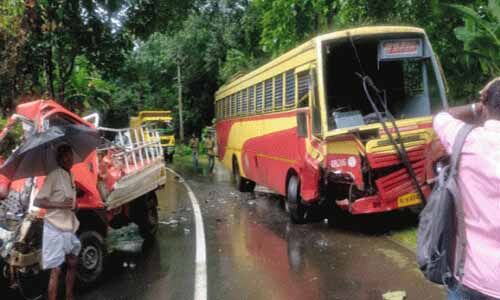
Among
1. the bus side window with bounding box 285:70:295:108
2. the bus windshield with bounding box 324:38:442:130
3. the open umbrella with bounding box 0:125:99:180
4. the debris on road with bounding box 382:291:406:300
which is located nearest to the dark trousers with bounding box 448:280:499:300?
the debris on road with bounding box 382:291:406:300

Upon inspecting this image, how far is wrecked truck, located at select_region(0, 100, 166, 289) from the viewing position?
604 centimetres

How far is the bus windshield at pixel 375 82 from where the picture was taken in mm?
9578

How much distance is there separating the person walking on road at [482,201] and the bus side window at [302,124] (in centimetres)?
682

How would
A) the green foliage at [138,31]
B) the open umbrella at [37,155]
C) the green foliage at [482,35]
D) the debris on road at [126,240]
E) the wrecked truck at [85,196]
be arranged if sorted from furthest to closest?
the green foliage at [138,31]
the green foliage at [482,35]
the debris on road at [126,240]
the wrecked truck at [85,196]
the open umbrella at [37,155]

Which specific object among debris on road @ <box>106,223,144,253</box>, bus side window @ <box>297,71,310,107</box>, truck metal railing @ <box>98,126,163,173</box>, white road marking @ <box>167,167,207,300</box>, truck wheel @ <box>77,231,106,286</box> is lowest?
debris on road @ <box>106,223,144,253</box>

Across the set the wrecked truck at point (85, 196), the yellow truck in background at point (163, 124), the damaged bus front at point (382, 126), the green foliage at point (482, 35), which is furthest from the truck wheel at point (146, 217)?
the yellow truck in background at point (163, 124)

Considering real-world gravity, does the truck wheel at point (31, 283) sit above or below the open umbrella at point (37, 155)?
below

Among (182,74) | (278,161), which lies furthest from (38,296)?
(182,74)

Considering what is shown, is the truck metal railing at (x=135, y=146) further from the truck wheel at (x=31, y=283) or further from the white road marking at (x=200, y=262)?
the truck wheel at (x=31, y=283)

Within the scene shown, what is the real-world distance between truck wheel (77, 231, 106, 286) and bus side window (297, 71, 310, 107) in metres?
4.49

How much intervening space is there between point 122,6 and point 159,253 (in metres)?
6.01

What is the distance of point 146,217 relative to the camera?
962 centimetres

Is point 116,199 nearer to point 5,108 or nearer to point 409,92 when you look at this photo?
point 5,108

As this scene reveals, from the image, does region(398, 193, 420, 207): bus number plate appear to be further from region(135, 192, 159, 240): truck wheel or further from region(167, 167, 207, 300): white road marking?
region(135, 192, 159, 240): truck wheel
